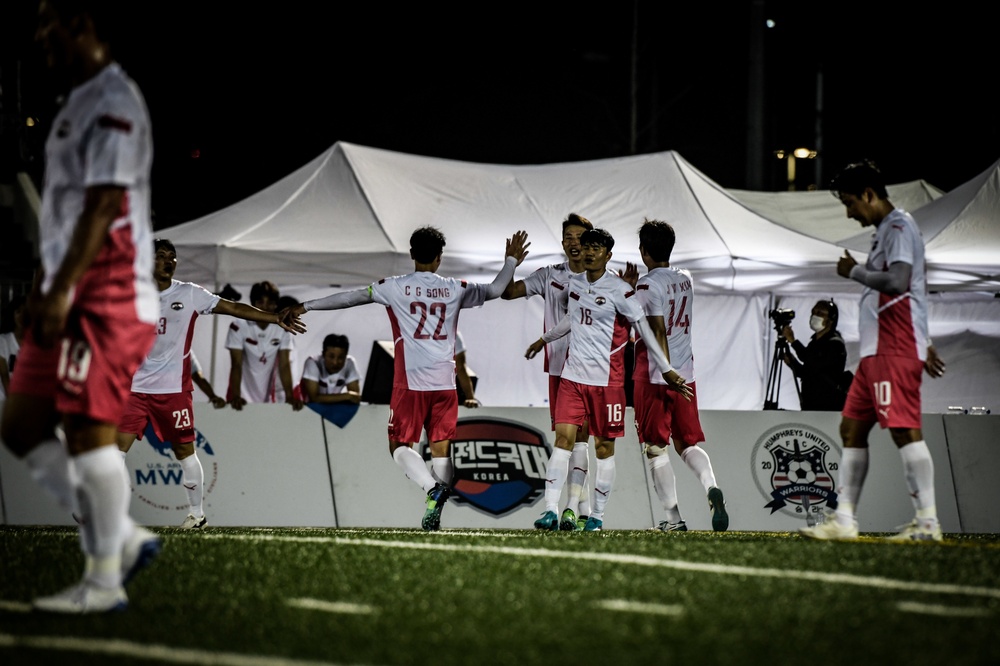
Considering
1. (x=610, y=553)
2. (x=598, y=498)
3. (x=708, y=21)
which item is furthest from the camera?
(x=708, y=21)

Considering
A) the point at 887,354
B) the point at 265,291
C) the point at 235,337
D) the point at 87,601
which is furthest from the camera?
the point at 235,337

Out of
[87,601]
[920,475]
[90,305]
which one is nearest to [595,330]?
[920,475]

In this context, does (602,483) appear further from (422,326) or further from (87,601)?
(87,601)

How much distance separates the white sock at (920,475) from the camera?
7023mm

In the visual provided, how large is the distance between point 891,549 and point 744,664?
10.5 feet

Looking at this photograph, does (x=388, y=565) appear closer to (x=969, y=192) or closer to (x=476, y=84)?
(x=969, y=192)

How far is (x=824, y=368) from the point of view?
1275cm

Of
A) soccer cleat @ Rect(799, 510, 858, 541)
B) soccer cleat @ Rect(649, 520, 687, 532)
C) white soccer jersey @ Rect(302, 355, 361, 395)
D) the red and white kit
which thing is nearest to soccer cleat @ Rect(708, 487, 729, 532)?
soccer cleat @ Rect(649, 520, 687, 532)

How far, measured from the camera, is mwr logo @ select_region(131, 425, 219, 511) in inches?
451

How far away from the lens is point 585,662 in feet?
11.5

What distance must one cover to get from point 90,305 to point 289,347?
8652mm

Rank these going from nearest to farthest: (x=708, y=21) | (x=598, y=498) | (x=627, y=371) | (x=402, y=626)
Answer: (x=402, y=626), (x=598, y=498), (x=627, y=371), (x=708, y=21)

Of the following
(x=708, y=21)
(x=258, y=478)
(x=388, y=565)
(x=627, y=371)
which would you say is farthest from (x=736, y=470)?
(x=708, y=21)

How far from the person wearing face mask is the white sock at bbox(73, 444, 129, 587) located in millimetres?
9519
